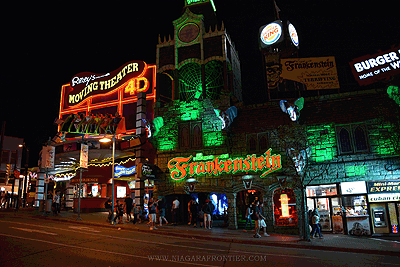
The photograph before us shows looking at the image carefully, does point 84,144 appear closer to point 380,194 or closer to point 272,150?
point 272,150

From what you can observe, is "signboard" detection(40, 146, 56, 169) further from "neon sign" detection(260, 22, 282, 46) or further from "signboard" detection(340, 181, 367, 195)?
"signboard" detection(340, 181, 367, 195)

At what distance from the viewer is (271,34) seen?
23.9m

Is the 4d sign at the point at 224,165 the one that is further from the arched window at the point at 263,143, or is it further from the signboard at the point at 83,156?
the signboard at the point at 83,156

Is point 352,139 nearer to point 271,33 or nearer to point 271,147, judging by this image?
point 271,147

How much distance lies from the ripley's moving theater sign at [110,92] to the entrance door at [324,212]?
18649 mm

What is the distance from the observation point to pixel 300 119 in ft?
66.6

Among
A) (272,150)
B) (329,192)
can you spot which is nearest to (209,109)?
(272,150)

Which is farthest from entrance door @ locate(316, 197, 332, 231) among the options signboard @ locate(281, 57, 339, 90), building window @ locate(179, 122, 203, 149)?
building window @ locate(179, 122, 203, 149)

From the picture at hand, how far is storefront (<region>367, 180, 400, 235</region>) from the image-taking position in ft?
57.5

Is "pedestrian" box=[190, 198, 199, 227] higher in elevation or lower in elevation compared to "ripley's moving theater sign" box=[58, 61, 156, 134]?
lower

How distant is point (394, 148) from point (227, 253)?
12889 millimetres

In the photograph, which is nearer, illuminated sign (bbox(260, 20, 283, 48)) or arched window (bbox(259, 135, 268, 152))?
arched window (bbox(259, 135, 268, 152))

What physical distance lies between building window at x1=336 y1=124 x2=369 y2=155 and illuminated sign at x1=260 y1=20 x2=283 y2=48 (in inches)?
332

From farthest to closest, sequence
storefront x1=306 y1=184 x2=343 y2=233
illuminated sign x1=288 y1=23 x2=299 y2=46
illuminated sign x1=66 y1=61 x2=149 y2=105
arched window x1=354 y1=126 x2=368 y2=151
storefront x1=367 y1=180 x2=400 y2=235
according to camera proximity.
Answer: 1. illuminated sign x1=66 y1=61 x2=149 y2=105
2. illuminated sign x1=288 y1=23 x2=299 y2=46
3. arched window x1=354 y1=126 x2=368 y2=151
4. storefront x1=306 y1=184 x2=343 y2=233
5. storefront x1=367 y1=180 x2=400 y2=235
